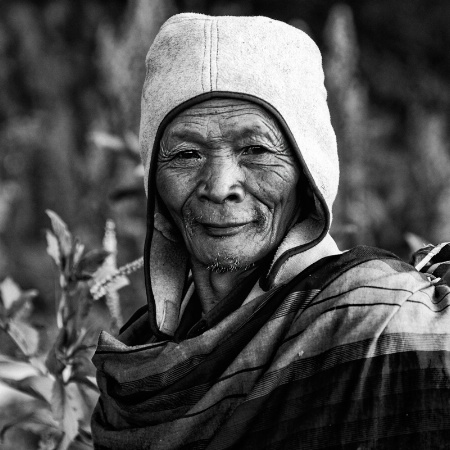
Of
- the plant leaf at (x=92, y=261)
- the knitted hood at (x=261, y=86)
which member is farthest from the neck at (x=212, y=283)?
the plant leaf at (x=92, y=261)

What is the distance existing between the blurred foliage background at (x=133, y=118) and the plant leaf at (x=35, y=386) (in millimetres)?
1073

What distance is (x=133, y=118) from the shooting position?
4867 millimetres

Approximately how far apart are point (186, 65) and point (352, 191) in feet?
11.3

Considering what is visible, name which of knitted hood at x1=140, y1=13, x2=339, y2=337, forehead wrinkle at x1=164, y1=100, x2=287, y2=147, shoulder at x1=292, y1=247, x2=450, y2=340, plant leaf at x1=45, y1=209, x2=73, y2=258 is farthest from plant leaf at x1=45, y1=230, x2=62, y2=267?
shoulder at x1=292, y1=247, x2=450, y2=340

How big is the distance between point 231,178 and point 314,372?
0.46 meters

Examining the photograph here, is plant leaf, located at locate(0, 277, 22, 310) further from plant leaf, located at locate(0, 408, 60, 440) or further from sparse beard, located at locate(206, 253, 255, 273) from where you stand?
sparse beard, located at locate(206, 253, 255, 273)

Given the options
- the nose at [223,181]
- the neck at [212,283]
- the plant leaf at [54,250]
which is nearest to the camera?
the nose at [223,181]

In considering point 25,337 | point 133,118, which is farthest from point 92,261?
point 133,118

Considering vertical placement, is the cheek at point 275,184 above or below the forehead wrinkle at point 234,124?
below

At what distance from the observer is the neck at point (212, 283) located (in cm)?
225

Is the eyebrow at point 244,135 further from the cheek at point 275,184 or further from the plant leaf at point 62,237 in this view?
the plant leaf at point 62,237

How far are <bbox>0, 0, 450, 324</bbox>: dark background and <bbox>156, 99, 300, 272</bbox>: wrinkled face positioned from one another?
108 centimetres

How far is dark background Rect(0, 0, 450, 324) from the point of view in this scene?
5.24m

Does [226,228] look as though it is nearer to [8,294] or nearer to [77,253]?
[77,253]
